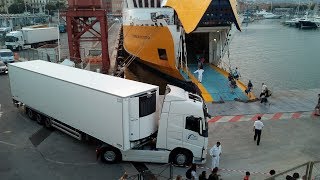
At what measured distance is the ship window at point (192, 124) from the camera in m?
11.6

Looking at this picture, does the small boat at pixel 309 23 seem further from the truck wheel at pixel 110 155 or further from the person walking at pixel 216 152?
the truck wheel at pixel 110 155

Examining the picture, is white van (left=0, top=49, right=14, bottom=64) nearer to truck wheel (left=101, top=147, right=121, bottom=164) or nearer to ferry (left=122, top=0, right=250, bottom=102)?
ferry (left=122, top=0, right=250, bottom=102)

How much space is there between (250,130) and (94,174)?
8.07 meters

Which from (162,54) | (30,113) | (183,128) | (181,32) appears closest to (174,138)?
Answer: (183,128)

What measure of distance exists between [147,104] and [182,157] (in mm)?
2399

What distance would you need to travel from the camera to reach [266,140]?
48.3 ft

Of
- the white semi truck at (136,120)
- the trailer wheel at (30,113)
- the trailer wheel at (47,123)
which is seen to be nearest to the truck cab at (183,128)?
the white semi truck at (136,120)

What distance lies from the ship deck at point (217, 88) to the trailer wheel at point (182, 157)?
8.40 metres

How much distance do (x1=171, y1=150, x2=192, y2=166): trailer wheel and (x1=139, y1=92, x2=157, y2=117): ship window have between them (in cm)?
185

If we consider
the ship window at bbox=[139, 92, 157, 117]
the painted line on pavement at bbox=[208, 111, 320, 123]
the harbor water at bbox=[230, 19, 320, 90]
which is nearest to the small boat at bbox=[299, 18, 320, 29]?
the harbor water at bbox=[230, 19, 320, 90]

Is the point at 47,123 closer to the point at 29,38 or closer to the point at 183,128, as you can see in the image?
the point at 183,128

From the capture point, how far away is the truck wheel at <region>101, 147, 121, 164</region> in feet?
40.2

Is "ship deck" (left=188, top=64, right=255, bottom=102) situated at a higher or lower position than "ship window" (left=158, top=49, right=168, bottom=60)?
lower

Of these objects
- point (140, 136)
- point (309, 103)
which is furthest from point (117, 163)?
point (309, 103)
